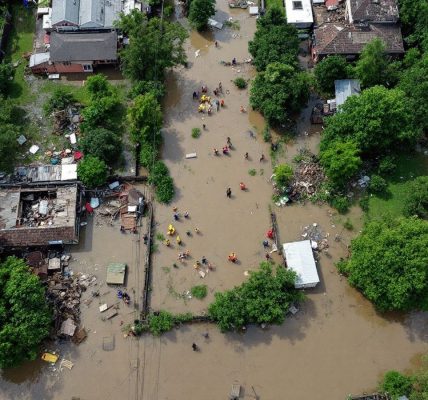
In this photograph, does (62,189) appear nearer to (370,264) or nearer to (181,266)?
(181,266)

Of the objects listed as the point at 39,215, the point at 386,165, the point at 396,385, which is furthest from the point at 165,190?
the point at 396,385

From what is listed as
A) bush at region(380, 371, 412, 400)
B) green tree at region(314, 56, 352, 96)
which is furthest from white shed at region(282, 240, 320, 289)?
green tree at region(314, 56, 352, 96)

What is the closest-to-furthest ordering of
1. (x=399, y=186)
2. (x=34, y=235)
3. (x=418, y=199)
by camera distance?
(x=34, y=235) → (x=418, y=199) → (x=399, y=186)

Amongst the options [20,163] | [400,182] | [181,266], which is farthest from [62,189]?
[400,182]

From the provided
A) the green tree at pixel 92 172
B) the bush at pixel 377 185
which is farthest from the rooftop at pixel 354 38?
the green tree at pixel 92 172

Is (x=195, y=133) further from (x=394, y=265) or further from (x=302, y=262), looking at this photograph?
(x=394, y=265)

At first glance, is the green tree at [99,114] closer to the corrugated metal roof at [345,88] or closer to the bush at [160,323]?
the bush at [160,323]
